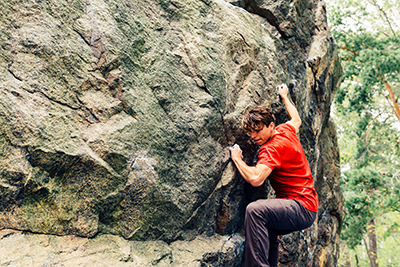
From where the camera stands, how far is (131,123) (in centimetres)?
375

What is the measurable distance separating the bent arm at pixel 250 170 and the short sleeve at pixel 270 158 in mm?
59

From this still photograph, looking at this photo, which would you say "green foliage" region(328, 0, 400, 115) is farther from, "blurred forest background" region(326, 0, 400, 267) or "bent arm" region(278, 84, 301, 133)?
"bent arm" region(278, 84, 301, 133)

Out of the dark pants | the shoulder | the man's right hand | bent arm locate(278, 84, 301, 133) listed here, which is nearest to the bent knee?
the dark pants

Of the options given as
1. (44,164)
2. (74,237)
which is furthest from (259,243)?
(44,164)

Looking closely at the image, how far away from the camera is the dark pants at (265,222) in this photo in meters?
3.89

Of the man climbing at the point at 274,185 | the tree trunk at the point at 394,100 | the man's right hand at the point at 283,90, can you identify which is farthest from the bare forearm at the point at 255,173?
the tree trunk at the point at 394,100

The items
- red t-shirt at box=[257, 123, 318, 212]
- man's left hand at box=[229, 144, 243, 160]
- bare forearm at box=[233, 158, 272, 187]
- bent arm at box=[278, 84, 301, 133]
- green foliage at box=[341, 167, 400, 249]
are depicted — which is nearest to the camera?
bare forearm at box=[233, 158, 272, 187]

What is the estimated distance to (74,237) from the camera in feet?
10.9

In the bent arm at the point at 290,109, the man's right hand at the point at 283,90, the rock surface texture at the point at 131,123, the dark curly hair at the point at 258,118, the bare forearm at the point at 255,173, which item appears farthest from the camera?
the man's right hand at the point at 283,90

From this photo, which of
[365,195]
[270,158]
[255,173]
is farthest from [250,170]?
[365,195]

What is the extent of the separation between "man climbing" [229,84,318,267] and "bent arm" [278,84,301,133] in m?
0.50

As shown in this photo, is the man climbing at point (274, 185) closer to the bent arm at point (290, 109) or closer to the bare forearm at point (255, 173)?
the bare forearm at point (255, 173)

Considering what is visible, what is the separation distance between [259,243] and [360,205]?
34.8ft

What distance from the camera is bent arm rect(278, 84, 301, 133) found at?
511cm
